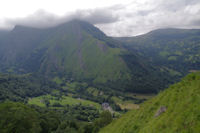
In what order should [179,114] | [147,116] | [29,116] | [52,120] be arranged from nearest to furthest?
[179,114] < [147,116] < [29,116] < [52,120]

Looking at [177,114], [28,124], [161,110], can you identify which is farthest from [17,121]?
[177,114]

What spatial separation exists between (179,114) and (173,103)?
579cm

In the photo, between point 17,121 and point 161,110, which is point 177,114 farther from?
point 17,121

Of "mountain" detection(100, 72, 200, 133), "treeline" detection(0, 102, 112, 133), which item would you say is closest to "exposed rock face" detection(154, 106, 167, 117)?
"mountain" detection(100, 72, 200, 133)

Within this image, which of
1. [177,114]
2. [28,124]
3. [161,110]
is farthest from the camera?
[28,124]

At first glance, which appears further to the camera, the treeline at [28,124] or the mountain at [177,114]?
the treeline at [28,124]

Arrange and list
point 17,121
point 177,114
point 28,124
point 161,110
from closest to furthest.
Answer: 1. point 177,114
2. point 161,110
3. point 17,121
4. point 28,124

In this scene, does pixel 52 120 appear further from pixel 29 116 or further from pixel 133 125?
pixel 133 125

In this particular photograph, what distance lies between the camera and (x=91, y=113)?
178 meters

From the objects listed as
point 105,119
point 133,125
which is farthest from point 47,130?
point 133,125

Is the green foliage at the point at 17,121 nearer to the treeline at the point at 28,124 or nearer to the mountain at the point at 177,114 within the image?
the treeline at the point at 28,124

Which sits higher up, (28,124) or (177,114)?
(177,114)

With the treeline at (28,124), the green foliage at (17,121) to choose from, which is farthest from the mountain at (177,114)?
the green foliage at (17,121)

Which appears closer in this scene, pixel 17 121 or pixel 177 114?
pixel 177 114
